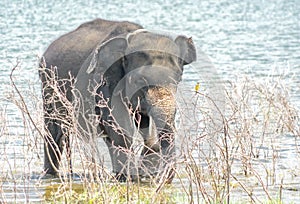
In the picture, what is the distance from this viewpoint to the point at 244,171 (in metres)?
10.0

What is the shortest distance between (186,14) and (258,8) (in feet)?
30.8

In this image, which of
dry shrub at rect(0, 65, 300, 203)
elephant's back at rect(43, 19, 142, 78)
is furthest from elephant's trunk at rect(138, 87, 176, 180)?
elephant's back at rect(43, 19, 142, 78)

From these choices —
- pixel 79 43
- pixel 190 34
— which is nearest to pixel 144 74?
pixel 79 43

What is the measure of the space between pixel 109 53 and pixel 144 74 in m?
0.54

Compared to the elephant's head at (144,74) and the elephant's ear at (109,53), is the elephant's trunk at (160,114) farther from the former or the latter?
the elephant's ear at (109,53)

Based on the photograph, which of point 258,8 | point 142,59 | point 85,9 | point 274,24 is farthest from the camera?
point 258,8

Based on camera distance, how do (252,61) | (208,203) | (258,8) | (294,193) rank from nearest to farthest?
1. (208,203)
2. (294,193)
3. (252,61)
4. (258,8)

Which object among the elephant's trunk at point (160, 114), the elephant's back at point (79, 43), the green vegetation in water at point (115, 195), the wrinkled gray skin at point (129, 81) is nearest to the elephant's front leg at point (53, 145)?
the wrinkled gray skin at point (129, 81)

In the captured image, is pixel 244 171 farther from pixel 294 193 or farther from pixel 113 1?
pixel 113 1

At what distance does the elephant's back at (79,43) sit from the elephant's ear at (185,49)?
1.79 ft

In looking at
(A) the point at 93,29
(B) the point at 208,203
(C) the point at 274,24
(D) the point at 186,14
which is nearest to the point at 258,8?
(D) the point at 186,14

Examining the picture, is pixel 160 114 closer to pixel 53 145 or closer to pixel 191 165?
pixel 191 165

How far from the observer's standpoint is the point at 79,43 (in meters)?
10.8

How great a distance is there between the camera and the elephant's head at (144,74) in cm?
931
